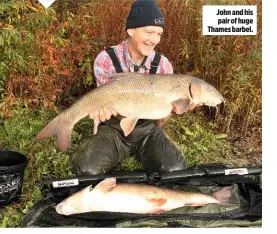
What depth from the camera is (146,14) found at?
12.5 ft

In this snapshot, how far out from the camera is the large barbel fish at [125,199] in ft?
11.0

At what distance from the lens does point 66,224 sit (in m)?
3.36

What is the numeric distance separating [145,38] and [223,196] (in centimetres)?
128

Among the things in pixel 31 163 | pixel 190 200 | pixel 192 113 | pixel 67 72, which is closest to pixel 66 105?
pixel 67 72

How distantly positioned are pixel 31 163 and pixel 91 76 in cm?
82

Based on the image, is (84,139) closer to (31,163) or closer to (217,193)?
(31,163)

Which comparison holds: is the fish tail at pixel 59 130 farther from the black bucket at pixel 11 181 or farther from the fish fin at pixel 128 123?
the fish fin at pixel 128 123

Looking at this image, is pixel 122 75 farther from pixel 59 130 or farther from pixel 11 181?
pixel 11 181

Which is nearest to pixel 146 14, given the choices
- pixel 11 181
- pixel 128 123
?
pixel 128 123

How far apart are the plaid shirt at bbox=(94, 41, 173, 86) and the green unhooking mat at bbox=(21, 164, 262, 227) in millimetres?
755

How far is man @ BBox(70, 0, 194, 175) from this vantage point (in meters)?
3.82
